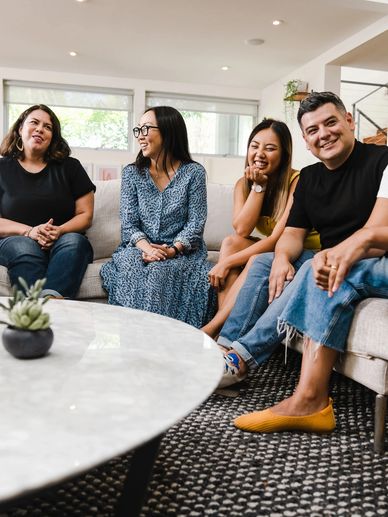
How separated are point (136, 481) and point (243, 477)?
1.63ft

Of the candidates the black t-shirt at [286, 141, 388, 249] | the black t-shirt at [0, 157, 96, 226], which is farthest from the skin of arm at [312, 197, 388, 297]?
the black t-shirt at [0, 157, 96, 226]

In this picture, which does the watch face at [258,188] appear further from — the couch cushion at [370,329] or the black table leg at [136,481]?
the black table leg at [136,481]

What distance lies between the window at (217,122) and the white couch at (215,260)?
19.7 feet

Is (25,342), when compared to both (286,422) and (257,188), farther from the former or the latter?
(257,188)

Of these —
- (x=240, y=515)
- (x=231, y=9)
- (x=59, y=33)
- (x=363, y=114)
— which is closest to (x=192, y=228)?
(x=240, y=515)

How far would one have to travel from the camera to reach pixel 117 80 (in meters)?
7.98

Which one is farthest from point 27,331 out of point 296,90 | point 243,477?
point 296,90

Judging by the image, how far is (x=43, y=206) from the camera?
246 centimetres

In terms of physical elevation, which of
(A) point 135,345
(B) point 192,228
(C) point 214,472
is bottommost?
(C) point 214,472

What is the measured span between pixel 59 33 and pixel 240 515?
Result: 6.31m

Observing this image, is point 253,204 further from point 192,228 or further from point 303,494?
point 303,494

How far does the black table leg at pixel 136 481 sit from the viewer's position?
77 cm

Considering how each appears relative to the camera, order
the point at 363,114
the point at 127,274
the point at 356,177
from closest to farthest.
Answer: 1. the point at 356,177
2. the point at 127,274
3. the point at 363,114

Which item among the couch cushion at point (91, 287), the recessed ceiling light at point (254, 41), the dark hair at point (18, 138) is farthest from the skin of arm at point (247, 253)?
the recessed ceiling light at point (254, 41)
